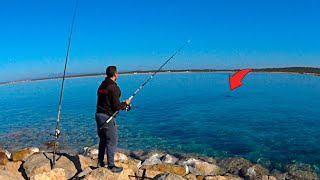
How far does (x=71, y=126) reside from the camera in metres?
25.7

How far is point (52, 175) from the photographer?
8.73 meters

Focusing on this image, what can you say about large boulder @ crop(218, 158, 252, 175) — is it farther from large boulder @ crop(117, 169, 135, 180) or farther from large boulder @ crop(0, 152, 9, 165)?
large boulder @ crop(0, 152, 9, 165)

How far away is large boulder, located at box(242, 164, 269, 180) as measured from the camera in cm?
1267

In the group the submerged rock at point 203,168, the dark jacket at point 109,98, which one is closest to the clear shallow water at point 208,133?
the submerged rock at point 203,168

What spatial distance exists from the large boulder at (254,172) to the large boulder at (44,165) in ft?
21.8

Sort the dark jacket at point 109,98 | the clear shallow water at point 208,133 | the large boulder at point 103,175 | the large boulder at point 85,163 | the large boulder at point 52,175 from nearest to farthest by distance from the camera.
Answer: the dark jacket at point 109,98 → the large boulder at point 103,175 → the large boulder at point 52,175 → the large boulder at point 85,163 → the clear shallow water at point 208,133

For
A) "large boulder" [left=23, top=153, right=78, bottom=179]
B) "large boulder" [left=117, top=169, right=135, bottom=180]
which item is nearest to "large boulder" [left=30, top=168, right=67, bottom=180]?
"large boulder" [left=23, top=153, right=78, bottom=179]

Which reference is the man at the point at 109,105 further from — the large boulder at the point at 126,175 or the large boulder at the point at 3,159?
the large boulder at the point at 3,159

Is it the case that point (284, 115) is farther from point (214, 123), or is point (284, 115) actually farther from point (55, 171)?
point (55, 171)

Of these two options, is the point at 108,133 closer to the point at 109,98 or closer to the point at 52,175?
the point at 109,98

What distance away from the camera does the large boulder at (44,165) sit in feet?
30.6

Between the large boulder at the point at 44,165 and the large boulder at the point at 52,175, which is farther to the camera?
the large boulder at the point at 44,165

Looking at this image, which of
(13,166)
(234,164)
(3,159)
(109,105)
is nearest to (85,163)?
(13,166)

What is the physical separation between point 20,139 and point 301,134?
17.7m
